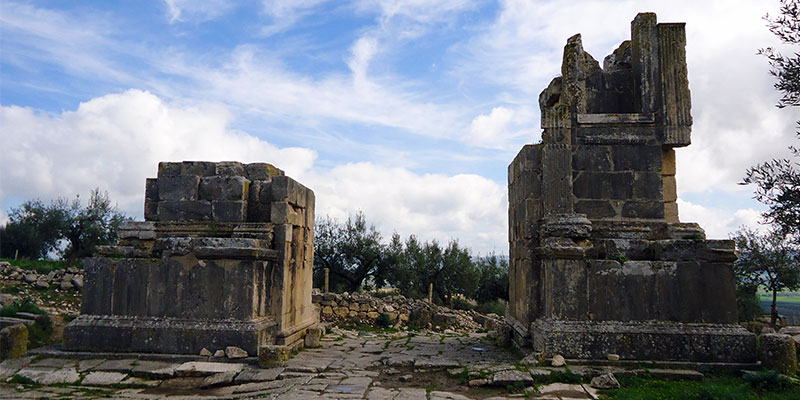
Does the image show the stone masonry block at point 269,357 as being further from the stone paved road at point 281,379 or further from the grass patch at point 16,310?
the grass patch at point 16,310

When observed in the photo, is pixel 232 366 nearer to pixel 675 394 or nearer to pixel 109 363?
pixel 109 363

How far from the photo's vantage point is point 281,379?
23.0 ft

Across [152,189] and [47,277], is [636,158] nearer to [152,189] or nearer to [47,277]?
[152,189]

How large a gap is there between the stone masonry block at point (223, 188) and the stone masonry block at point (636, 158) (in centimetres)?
601

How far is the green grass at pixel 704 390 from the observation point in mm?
5945

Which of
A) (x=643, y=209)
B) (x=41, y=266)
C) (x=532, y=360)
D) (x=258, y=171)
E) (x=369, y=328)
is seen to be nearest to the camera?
(x=532, y=360)

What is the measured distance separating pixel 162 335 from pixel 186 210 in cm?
203

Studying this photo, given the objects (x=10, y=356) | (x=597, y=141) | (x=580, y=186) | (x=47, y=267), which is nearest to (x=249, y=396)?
(x=10, y=356)

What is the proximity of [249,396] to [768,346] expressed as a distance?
6724 mm

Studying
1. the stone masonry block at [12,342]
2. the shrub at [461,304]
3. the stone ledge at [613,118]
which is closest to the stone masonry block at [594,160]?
the stone ledge at [613,118]

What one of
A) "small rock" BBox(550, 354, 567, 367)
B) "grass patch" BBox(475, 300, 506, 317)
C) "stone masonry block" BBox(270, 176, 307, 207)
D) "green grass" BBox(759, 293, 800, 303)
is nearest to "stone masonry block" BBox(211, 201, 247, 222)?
"stone masonry block" BBox(270, 176, 307, 207)

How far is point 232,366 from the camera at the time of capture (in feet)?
24.2

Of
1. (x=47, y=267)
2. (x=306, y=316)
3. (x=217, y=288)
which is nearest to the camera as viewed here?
(x=217, y=288)

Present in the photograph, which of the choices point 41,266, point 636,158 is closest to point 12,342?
point 636,158
